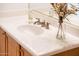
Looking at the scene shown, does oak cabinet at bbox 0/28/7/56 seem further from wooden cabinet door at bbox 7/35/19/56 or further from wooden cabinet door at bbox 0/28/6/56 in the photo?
wooden cabinet door at bbox 7/35/19/56

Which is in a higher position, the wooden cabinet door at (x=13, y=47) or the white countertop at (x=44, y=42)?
the white countertop at (x=44, y=42)

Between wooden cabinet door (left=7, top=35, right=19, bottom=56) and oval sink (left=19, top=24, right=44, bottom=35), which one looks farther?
oval sink (left=19, top=24, right=44, bottom=35)

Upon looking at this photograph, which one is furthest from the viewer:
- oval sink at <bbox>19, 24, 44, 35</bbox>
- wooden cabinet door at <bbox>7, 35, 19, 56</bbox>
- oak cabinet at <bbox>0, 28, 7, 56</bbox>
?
oak cabinet at <bbox>0, 28, 7, 56</bbox>

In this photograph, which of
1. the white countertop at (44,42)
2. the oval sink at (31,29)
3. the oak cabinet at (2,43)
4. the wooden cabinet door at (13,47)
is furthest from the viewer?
the oak cabinet at (2,43)

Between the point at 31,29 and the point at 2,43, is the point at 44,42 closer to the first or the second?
the point at 31,29

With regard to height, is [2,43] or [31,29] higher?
[31,29]

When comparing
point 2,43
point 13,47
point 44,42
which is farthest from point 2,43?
point 44,42

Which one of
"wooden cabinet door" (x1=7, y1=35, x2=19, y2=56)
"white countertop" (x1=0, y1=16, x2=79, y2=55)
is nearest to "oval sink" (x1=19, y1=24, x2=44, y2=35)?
"white countertop" (x1=0, y1=16, x2=79, y2=55)

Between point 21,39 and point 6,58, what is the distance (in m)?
0.67

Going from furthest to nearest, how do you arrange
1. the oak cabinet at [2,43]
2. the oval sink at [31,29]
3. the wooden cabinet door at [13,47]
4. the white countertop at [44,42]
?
the oak cabinet at [2,43] → the oval sink at [31,29] → the wooden cabinet door at [13,47] → the white countertop at [44,42]

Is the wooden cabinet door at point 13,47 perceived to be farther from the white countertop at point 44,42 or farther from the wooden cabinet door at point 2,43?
the wooden cabinet door at point 2,43

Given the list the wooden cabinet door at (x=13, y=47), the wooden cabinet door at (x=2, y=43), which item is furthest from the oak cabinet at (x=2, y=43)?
the wooden cabinet door at (x=13, y=47)

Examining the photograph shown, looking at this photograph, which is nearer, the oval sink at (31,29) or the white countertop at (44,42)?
the white countertop at (44,42)

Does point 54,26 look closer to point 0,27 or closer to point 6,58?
point 0,27
